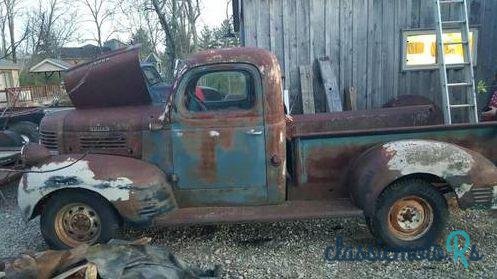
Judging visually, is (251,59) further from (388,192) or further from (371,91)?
(371,91)

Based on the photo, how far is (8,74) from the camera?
33562 millimetres

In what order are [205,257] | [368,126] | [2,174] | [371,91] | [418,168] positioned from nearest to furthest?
[418,168]
[205,257]
[368,126]
[2,174]
[371,91]

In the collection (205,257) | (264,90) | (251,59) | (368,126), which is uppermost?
(251,59)

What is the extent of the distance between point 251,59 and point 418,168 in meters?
1.97

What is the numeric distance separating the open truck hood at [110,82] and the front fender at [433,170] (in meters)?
2.57

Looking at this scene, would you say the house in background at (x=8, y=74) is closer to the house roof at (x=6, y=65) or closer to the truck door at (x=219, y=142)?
the house roof at (x=6, y=65)

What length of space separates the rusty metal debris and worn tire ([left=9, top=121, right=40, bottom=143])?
7206 millimetres

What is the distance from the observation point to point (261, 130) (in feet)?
15.0

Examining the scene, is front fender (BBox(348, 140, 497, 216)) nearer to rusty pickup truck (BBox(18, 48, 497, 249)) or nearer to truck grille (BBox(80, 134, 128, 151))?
rusty pickup truck (BBox(18, 48, 497, 249))

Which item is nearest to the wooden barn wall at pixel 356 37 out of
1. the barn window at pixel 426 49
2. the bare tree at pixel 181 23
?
the barn window at pixel 426 49

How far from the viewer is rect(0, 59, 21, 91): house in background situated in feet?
106

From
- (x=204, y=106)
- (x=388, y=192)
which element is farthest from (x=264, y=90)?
(x=388, y=192)

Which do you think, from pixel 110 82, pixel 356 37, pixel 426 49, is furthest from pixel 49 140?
pixel 426 49

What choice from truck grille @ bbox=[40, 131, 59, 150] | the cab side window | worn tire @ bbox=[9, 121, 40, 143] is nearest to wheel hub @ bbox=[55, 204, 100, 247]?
truck grille @ bbox=[40, 131, 59, 150]
